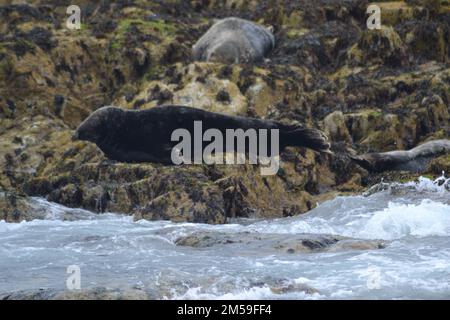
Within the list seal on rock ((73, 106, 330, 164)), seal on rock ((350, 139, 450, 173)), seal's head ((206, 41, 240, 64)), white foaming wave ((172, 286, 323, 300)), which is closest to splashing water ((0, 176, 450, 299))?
white foaming wave ((172, 286, 323, 300))

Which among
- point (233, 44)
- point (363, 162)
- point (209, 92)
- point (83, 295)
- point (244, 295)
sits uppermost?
point (233, 44)

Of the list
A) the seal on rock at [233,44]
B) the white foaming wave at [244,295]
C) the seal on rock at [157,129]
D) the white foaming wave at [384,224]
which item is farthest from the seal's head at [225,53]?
the white foaming wave at [244,295]

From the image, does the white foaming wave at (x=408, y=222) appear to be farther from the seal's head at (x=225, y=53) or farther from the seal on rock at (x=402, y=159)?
the seal's head at (x=225, y=53)

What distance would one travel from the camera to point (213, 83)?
25.5 meters

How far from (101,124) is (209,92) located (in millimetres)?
3580

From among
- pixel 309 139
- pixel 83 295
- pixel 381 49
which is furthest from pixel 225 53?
pixel 83 295

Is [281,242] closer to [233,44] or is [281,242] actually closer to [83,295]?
[83,295]

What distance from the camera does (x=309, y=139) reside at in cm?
2347

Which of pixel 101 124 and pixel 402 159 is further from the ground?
pixel 101 124

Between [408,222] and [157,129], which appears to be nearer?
[408,222]

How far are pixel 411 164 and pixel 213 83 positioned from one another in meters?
6.39
